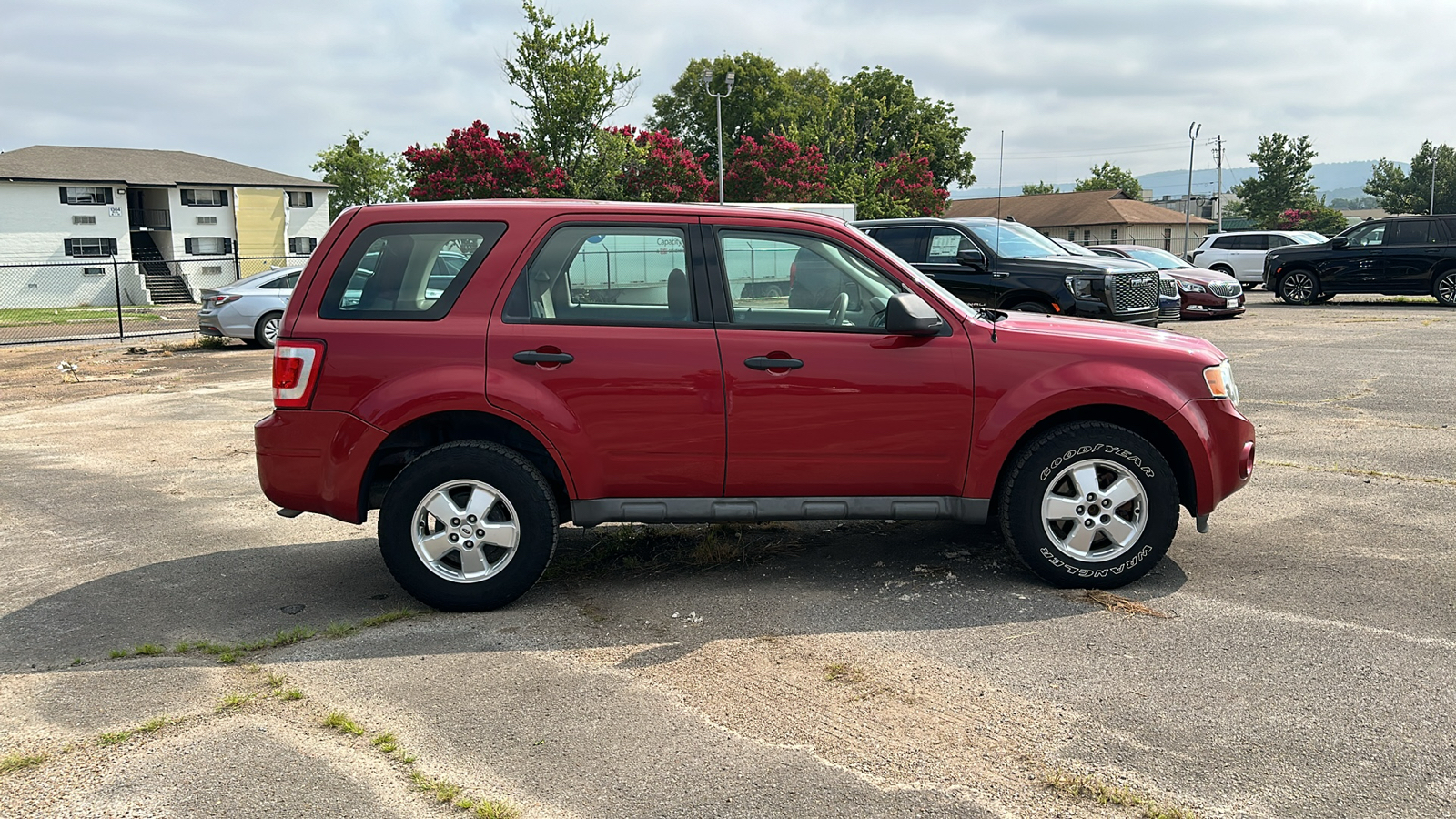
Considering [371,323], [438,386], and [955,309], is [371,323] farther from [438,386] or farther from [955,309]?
[955,309]

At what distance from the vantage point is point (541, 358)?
501 centimetres

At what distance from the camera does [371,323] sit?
5055mm

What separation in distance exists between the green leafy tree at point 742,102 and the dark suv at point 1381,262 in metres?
41.5

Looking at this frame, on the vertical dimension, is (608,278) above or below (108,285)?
below

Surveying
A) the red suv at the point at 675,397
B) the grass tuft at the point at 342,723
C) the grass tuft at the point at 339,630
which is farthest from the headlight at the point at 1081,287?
the grass tuft at the point at 342,723

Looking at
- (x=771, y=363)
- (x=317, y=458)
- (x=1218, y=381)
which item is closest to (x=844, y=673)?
(x=771, y=363)

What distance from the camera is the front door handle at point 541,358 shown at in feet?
16.4

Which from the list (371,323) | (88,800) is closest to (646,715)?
(88,800)

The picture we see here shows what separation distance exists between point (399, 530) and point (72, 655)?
56.1 inches

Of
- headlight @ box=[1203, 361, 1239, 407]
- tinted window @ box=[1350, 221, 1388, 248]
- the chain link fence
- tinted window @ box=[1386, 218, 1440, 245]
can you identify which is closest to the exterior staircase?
the chain link fence

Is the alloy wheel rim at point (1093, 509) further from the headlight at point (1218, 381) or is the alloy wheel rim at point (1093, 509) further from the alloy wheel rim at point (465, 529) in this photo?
the alloy wheel rim at point (465, 529)

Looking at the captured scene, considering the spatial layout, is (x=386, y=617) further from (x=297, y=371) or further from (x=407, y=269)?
(x=407, y=269)

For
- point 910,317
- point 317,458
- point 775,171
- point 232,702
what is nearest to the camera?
point 232,702

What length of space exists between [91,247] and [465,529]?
190 ft
